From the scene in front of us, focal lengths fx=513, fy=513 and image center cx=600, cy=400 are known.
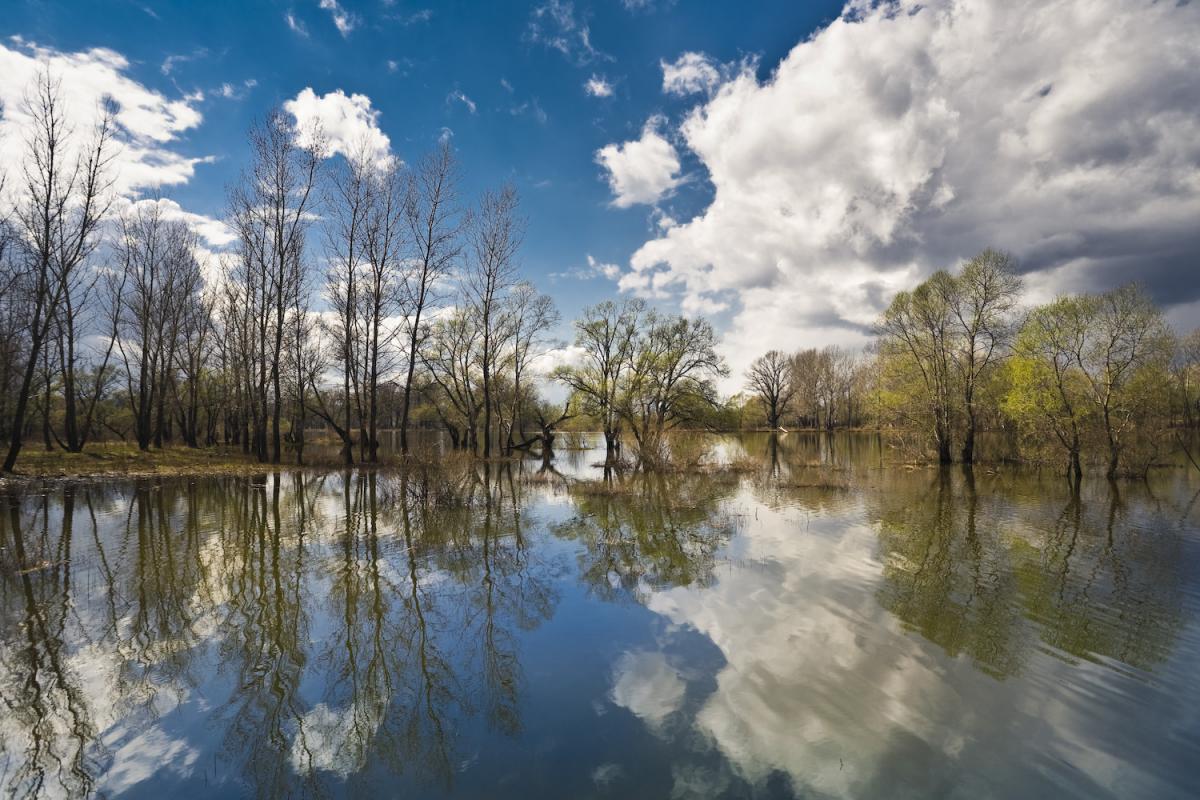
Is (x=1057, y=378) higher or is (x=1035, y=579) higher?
(x=1057, y=378)

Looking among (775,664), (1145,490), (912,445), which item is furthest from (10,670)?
(912,445)

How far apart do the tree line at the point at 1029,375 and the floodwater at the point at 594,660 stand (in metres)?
13.1

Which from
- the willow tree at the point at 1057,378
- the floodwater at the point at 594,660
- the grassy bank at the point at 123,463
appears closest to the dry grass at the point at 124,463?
the grassy bank at the point at 123,463

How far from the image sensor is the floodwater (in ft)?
13.2

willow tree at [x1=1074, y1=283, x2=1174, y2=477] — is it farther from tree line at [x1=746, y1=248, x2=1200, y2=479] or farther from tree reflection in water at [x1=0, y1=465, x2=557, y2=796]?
tree reflection in water at [x1=0, y1=465, x2=557, y2=796]

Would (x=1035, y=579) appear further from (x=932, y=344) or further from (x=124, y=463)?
(x=124, y=463)

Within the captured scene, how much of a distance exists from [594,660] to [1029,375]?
27.6 m

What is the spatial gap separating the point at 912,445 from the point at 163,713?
112ft

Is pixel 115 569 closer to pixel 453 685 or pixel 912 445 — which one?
pixel 453 685

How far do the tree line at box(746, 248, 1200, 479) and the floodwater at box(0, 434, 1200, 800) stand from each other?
13121 millimetres

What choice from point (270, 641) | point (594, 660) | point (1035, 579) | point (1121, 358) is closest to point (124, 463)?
point (270, 641)

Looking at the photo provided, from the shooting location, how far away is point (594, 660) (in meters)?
5.93

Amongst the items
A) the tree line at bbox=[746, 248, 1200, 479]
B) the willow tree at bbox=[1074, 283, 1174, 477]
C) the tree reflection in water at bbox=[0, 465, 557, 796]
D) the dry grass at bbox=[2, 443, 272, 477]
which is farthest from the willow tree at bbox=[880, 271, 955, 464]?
the dry grass at bbox=[2, 443, 272, 477]

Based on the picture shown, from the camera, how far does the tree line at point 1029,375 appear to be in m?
21.7
